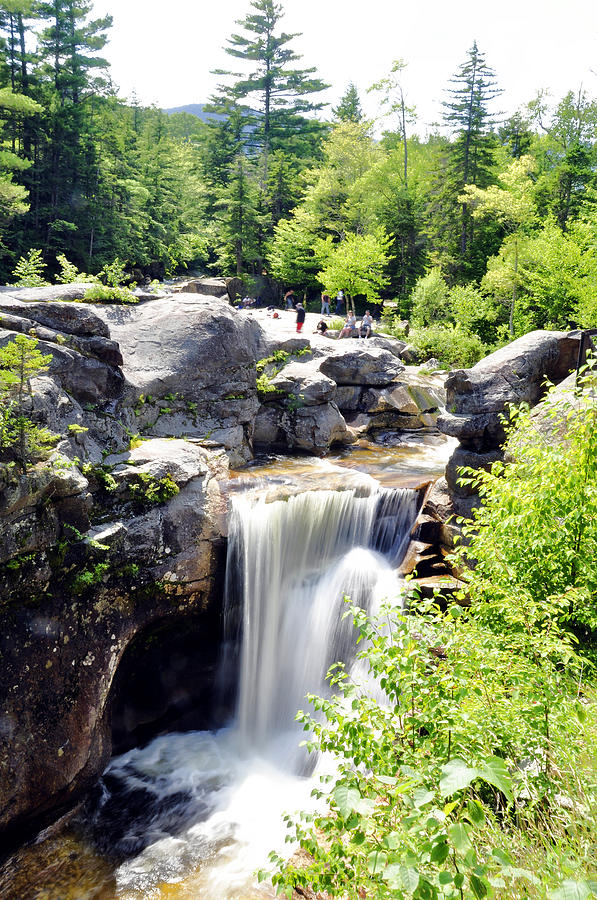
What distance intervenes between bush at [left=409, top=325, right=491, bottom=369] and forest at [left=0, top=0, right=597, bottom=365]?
92mm

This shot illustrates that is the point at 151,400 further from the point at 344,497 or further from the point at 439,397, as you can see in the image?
the point at 439,397

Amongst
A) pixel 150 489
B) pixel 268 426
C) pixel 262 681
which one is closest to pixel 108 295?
pixel 268 426

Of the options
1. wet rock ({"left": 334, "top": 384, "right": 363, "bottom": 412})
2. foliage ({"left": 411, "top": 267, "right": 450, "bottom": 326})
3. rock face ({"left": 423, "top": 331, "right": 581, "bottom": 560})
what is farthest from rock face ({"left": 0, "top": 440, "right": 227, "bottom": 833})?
foliage ({"left": 411, "top": 267, "right": 450, "bottom": 326})

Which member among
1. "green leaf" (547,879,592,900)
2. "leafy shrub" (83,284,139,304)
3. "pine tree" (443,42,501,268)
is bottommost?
"green leaf" (547,879,592,900)

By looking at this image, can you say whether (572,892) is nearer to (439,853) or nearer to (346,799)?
(439,853)

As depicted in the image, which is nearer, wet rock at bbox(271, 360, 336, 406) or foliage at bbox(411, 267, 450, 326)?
wet rock at bbox(271, 360, 336, 406)

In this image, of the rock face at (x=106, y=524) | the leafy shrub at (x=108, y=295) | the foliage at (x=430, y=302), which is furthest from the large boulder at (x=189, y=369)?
the foliage at (x=430, y=302)

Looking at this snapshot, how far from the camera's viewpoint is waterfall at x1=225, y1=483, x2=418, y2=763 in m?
10.5

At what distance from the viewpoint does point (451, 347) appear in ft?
85.1

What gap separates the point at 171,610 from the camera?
9961mm

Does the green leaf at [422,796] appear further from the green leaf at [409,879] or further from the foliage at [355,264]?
the foliage at [355,264]

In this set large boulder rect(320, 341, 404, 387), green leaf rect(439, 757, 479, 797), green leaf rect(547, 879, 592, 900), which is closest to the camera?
green leaf rect(547, 879, 592, 900)

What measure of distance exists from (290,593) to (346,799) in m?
8.23

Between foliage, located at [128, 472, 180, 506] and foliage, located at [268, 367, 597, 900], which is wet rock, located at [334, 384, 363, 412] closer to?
foliage, located at [128, 472, 180, 506]
